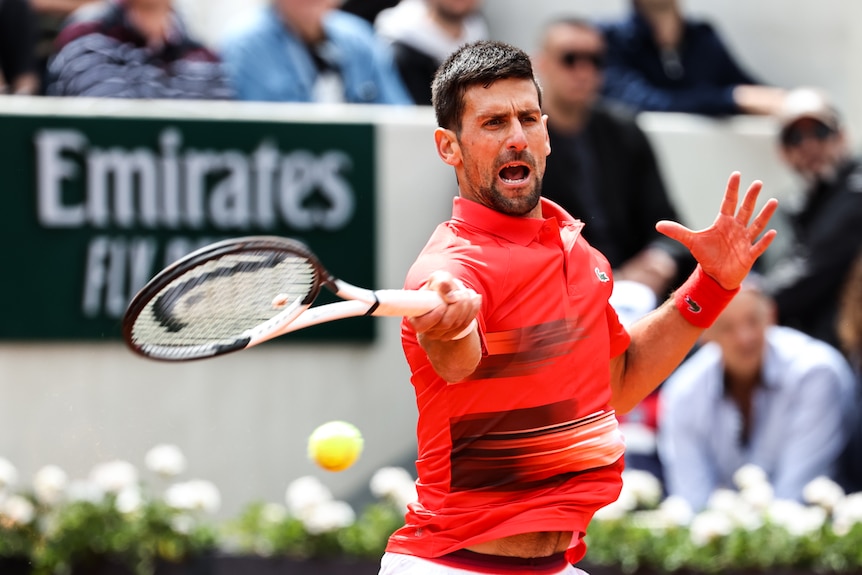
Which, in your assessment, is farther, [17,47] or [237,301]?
[17,47]

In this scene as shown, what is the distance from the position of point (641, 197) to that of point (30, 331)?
316cm

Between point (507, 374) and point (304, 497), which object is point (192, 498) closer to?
point (304, 497)

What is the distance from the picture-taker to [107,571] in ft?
20.2

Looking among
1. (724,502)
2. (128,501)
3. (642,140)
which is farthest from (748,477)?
(128,501)

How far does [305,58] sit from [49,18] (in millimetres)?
1773

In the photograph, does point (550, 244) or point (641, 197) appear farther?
point (641, 197)

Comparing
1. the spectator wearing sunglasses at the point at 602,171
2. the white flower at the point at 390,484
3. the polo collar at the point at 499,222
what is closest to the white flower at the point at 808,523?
the spectator wearing sunglasses at the point at 602,171

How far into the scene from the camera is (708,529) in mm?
5883

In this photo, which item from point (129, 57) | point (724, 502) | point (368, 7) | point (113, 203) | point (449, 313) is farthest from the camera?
point (368, 7)

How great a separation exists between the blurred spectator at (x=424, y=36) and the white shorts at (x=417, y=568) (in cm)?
475

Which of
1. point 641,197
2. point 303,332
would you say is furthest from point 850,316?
point 303,332

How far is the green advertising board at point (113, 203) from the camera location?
716 cm

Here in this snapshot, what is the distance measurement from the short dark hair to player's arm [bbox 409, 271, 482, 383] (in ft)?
1.58

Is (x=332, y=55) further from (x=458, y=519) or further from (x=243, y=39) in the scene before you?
(x=458, y=519)
